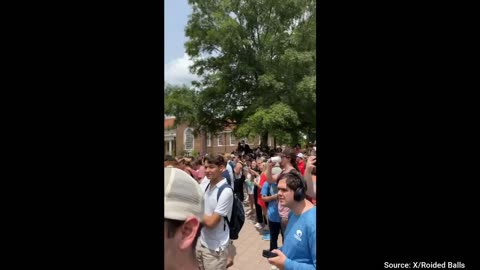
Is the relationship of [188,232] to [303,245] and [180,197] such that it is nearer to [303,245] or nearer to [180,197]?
[180,197]

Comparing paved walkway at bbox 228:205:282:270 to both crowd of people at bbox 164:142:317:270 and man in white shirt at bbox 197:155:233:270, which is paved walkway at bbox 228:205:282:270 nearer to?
crowd of people at bbox 164:142:317:270

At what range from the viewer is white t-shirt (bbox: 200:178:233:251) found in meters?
3.25

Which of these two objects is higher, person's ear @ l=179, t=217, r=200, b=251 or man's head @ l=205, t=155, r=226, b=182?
man's head @ l=205, t=155, r=226, b=182

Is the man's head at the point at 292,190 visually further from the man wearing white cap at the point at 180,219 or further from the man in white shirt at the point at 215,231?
the man wearing white cap at the point at 180,219

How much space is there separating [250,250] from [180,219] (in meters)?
5.25

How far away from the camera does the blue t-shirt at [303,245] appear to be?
7.55 ft

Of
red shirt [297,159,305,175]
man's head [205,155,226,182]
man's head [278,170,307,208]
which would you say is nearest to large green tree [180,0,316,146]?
red shirt [297,159,305,175]

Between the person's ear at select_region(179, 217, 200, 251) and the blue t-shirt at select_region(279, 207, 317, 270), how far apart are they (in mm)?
1213

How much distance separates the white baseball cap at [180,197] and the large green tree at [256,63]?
18.5 meters
